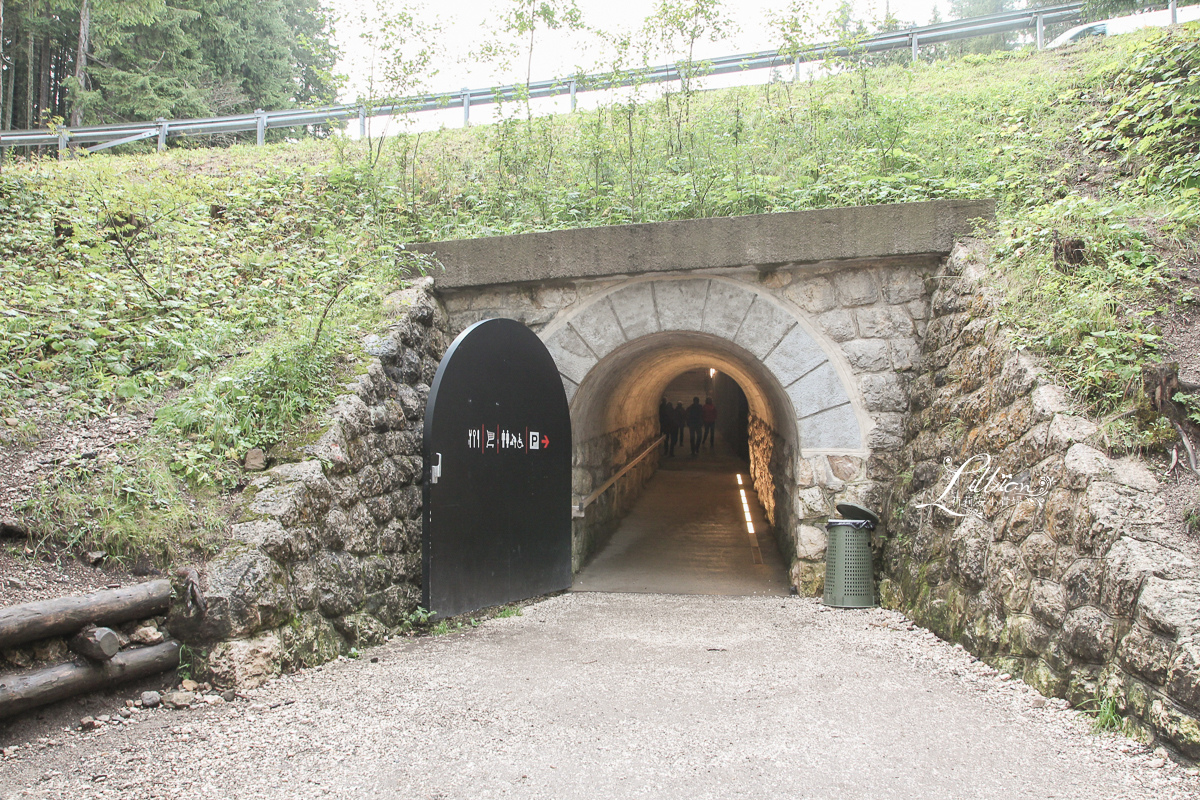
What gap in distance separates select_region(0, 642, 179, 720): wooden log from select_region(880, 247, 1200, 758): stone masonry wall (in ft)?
11.7

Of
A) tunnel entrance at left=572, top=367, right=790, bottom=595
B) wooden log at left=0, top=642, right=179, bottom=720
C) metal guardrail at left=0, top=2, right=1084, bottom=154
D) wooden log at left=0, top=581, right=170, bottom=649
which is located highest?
metal guardrail at left=0, top=2, right=1084, bottom=154

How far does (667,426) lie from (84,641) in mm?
13377

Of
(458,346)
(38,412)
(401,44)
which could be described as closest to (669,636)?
(458,346)

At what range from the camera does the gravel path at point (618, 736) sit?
7.16ft

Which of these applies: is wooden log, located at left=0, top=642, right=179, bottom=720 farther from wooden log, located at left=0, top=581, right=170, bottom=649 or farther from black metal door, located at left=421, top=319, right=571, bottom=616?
black metal door, located at left=421, top=319, right=571, bottom=616

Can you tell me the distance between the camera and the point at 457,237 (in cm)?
599

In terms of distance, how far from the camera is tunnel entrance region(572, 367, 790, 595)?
6.32 m

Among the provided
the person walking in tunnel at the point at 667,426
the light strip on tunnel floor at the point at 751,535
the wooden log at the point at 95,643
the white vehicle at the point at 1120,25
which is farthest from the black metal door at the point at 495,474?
the white vehicle at the point at 1120,25

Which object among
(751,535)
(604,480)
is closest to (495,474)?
(604,480)

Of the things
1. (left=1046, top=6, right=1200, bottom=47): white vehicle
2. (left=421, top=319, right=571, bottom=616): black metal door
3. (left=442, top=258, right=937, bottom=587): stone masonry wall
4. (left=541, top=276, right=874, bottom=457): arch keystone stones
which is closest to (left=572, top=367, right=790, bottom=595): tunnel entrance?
(left=442, top=258, right=937, bottom=587): stone masonry wall

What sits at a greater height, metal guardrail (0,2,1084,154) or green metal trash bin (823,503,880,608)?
metal guardrail (0,2,1084,154)

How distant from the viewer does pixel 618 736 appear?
102 inches

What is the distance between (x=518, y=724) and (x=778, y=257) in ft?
12.0

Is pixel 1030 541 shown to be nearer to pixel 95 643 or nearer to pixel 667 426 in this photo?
pixel 95 643
